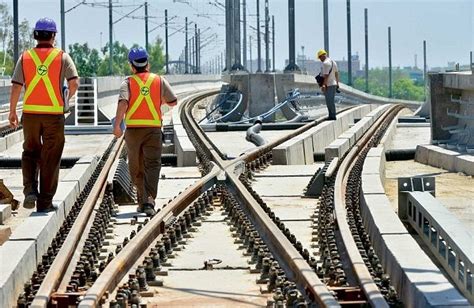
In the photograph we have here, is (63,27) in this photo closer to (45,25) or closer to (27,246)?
(45,25)

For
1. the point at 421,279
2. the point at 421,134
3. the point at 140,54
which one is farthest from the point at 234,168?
the point at 421,134

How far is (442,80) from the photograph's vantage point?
74.6ft

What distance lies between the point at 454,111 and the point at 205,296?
14483 mm

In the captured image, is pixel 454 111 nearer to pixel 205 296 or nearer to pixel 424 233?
pixel 424 233

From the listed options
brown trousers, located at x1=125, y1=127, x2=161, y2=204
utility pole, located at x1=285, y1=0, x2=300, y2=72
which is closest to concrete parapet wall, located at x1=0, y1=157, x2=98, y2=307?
brown trousers, located at x1=125, y1=127, x2=161, y2=204

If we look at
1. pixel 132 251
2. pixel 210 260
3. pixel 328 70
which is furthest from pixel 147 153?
pixel 328 70

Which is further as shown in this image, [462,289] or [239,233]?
[239,233]

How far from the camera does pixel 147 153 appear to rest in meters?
13.3

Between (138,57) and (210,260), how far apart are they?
131 inches

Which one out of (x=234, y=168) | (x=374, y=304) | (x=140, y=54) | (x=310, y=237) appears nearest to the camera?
(x=374, y=304)

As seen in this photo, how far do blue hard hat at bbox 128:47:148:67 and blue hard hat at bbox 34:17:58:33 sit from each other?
58.1 inches

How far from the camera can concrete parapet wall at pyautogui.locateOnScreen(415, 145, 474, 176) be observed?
59.9ft

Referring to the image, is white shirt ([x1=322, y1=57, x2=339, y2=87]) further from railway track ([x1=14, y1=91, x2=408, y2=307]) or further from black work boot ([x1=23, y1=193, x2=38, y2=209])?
black work boot ([x1=23, y1=193, x2=38, y2=209])

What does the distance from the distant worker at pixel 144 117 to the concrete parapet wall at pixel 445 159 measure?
590 cm
